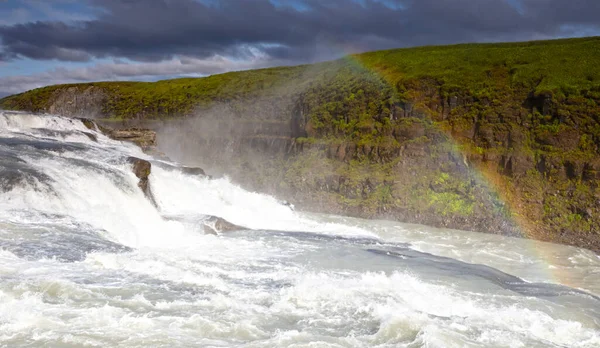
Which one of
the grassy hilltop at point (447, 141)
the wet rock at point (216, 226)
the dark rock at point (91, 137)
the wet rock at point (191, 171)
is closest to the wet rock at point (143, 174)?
the wet rock at point (216, 226)

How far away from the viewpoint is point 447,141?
3438cm

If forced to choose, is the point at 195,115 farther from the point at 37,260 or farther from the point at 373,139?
the point at 37,260

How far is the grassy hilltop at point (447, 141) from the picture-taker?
2986 centimetres

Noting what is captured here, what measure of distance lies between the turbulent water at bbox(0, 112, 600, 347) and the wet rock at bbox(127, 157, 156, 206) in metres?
0.43

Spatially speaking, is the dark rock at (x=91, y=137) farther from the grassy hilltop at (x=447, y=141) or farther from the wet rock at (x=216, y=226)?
the wet rock at (x=216, y=226)

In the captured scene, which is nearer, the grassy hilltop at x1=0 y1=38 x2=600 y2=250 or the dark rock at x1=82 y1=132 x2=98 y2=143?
the grassy hilltop at x1=0 y1=38 x2=600 y2=250

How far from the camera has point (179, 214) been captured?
24469mm

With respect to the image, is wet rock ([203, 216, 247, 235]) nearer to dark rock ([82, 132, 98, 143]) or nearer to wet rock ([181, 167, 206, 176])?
wet rock ([181, 167, 206, 176])

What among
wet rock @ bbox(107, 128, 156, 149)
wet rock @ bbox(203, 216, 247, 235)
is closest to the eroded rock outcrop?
wet rock @ bbox(107, 128, 156, 149)

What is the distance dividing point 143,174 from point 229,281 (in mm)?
12383

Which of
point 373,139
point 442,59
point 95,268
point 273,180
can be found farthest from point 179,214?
point 442,59

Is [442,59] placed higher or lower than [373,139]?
higher

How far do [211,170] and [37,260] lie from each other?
2950 cm

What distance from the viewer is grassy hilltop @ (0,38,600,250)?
29859mm
